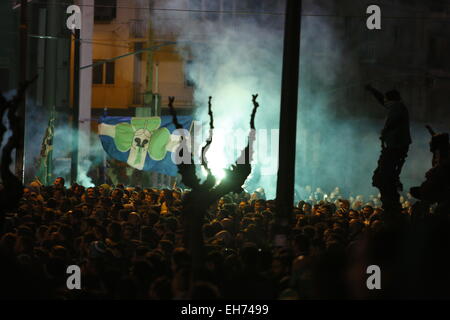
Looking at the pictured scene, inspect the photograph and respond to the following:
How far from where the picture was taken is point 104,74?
116 feet

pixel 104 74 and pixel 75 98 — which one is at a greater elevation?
pixel 104 74

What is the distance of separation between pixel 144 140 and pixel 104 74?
61.2ft

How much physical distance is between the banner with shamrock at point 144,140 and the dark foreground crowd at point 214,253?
153 inches

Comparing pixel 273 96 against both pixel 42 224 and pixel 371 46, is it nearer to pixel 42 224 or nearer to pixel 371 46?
pixel 371 46

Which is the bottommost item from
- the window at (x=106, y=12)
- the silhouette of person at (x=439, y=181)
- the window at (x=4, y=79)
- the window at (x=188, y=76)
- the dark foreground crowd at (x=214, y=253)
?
the dark foreground crowd at (x=214, y=253)

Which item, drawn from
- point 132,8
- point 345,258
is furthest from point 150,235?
point 132,8

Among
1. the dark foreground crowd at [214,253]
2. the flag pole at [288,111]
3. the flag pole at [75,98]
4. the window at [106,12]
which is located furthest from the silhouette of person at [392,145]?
the window at [106,12]

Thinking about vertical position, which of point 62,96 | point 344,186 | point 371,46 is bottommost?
point 344,186

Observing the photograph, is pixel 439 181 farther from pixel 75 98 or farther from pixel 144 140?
pixel 75 98

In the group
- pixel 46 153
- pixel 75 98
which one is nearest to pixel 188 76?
pixel 75 98

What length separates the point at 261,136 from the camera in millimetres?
24500

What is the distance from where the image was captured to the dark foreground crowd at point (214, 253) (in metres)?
4.17

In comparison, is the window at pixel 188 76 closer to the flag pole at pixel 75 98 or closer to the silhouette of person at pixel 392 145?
the flag pole at pixel 75 98
